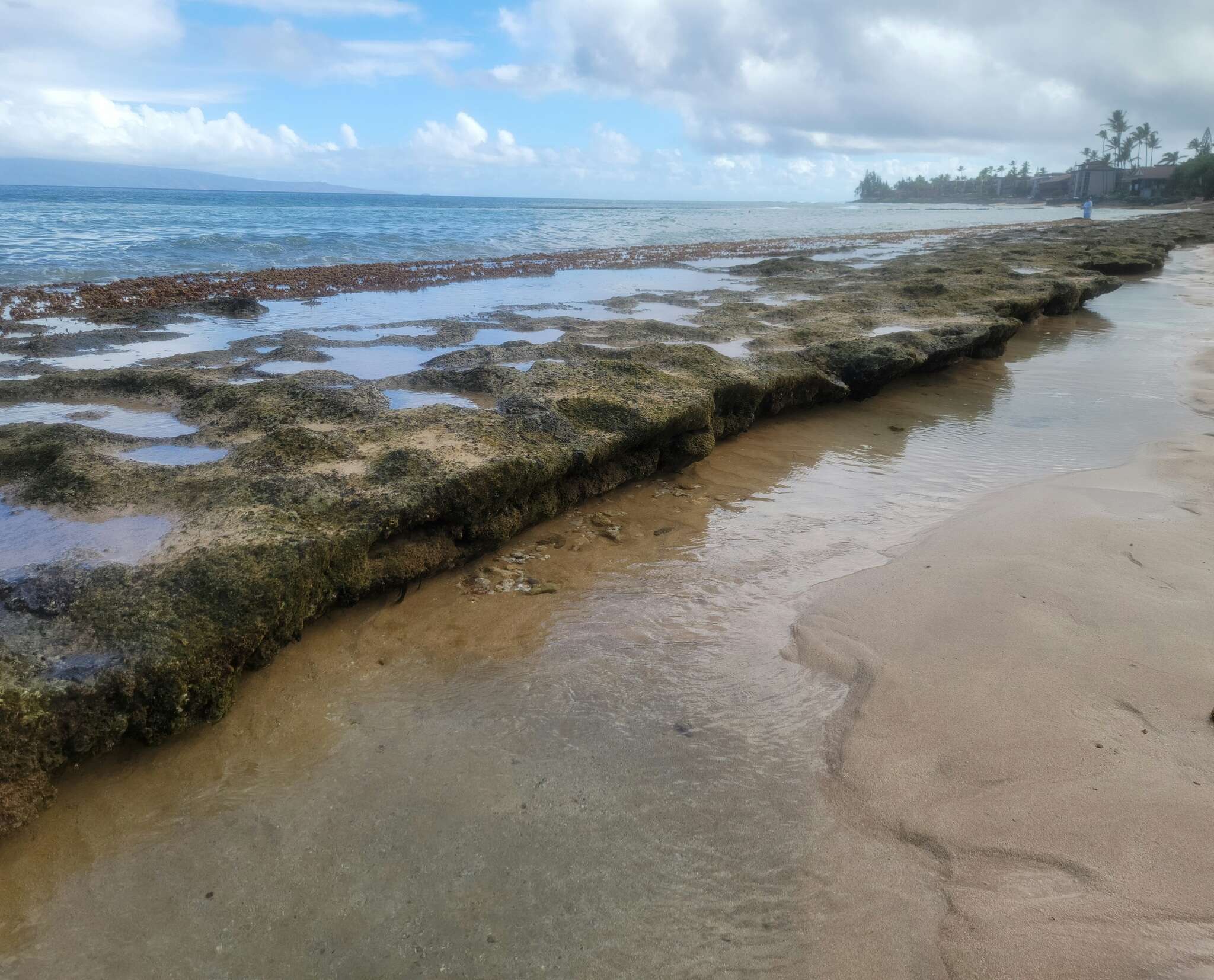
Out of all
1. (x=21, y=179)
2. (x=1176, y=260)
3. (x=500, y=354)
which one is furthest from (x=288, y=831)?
(x=21, y=179)

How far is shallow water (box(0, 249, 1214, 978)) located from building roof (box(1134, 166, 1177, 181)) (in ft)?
275

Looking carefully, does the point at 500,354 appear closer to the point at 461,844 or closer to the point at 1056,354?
the point at 461,844

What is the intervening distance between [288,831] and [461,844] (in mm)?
524

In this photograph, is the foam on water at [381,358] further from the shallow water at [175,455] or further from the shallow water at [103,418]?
the shallow water at [175,455]

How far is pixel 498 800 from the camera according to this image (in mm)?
2283

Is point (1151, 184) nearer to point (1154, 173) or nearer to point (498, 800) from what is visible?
point (1154, 173)

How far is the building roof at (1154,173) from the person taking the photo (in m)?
69.4

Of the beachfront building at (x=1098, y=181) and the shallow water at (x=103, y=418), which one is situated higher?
the beachfront building at (x=1098, y=181)

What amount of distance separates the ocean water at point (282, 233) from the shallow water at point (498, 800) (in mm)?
15814

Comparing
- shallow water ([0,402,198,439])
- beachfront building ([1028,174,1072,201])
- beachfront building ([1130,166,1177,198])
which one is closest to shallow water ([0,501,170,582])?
shallow water ([0,402,198,439])

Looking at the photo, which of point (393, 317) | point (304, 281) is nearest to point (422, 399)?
point (393, 317)

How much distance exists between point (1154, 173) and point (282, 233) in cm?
8856

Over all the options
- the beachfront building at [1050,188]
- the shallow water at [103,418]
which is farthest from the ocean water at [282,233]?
the beachfront building at [1050,188]

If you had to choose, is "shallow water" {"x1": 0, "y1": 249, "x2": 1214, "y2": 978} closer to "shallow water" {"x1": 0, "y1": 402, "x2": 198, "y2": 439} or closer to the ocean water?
"shallow water" {"x1": 0, "y1": 402, "x2": 198, "y2": 439}
